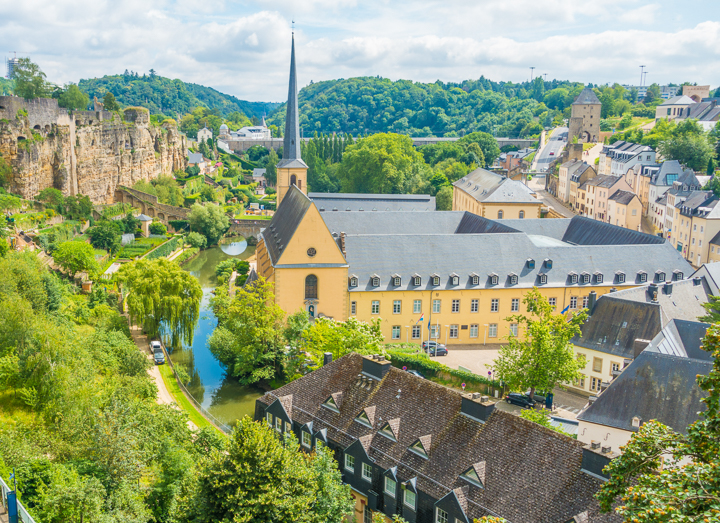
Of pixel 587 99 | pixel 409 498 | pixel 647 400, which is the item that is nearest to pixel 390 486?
pixel 409 498

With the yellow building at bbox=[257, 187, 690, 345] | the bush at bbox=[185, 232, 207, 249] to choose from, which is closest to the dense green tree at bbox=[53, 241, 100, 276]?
the yellow building at bbox=[257, 187, 690, 345]

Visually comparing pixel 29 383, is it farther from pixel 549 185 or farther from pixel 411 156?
pixel 549 185

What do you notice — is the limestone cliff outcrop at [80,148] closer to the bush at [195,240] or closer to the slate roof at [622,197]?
the bush at [195,240]

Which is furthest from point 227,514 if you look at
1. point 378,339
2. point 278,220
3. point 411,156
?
point 411,156

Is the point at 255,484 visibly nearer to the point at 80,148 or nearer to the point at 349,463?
the point at 349,463

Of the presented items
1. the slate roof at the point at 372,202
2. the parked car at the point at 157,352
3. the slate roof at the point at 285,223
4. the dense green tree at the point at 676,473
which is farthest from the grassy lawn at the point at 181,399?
the slate roof at the point at 372,202

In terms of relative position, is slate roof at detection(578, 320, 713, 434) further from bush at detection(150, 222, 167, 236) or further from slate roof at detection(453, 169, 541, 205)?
bush at detection(150, 222, 167, 236)
